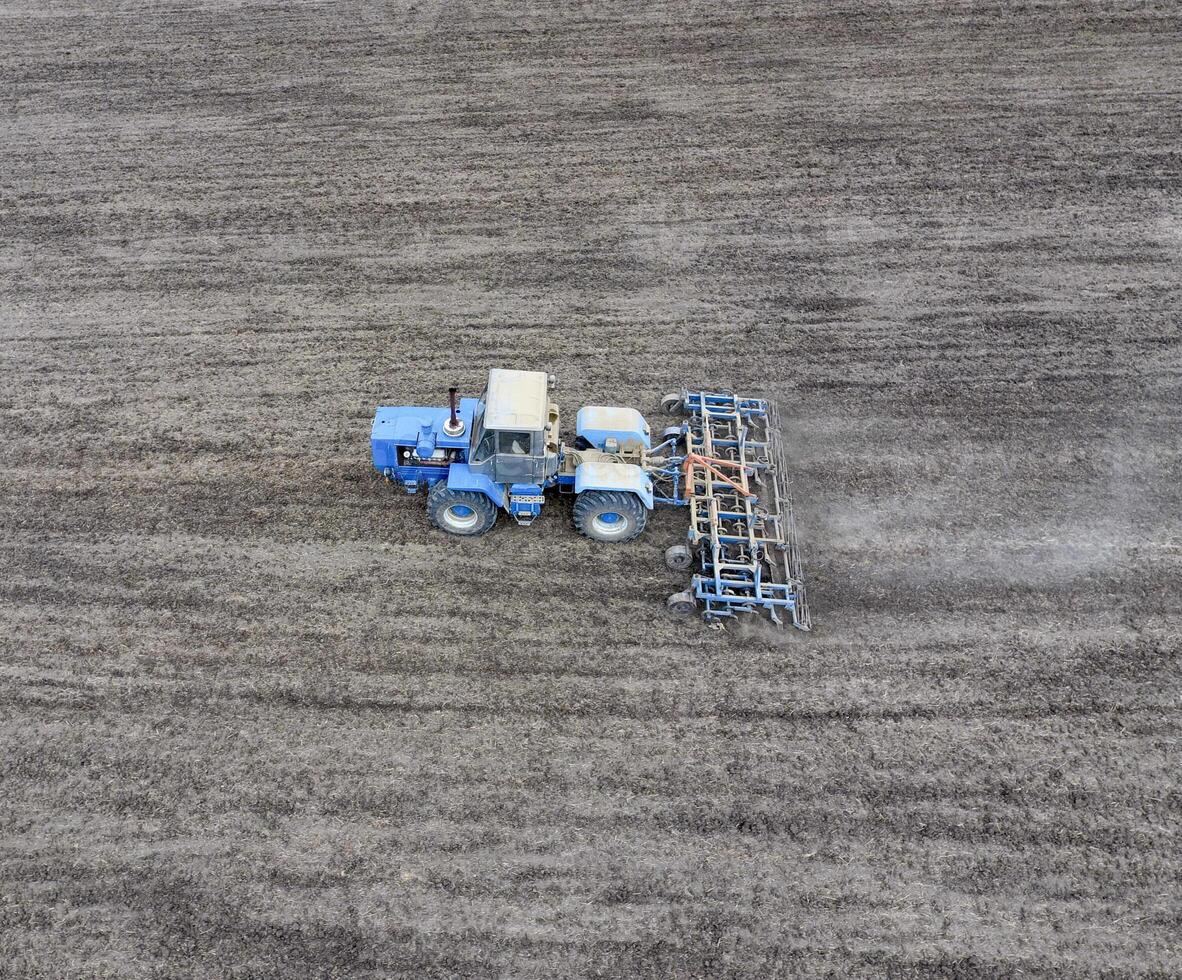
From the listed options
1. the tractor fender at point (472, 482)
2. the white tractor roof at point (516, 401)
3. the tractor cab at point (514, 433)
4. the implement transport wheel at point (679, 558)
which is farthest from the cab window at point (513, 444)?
the implement transport wheel at point (679, 558)

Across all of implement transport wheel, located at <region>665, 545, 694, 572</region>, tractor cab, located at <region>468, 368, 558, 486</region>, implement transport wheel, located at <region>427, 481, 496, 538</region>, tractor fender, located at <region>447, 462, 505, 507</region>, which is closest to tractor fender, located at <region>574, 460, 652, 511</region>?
tractor cab, located at <region>468, 368, 558, 486</region>

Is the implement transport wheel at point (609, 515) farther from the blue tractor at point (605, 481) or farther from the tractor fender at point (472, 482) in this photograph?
the tractor fender at point (472, 482)

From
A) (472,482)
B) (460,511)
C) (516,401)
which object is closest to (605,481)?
(516,401)

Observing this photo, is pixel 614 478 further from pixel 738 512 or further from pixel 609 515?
pixel 738 512

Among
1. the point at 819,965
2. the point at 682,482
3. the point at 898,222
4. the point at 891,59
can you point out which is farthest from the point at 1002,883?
the point at 891,59

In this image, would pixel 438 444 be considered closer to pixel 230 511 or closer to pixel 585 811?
pixel 230 511

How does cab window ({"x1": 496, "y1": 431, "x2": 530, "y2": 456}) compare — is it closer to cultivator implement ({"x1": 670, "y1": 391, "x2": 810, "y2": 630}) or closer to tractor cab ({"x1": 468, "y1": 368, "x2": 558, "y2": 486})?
tractor cab ({"x1": 468, "y1": 368, "x2": 558, "y2": 486})
